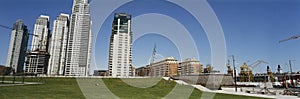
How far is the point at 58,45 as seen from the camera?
113562 millimetres

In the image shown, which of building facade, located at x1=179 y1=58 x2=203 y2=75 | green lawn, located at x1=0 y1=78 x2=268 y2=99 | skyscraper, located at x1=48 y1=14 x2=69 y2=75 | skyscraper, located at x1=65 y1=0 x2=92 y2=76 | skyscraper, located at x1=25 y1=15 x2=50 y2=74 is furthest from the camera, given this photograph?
skyscraper, located at x1=48 y1=14 x2=69 y2=75

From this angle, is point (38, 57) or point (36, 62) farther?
point (36, 62)

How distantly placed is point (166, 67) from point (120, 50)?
27.7m

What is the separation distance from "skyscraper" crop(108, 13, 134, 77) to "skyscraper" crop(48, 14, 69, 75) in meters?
26.7

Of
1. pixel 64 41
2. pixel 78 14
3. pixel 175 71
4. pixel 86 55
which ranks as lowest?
pixel 175 71

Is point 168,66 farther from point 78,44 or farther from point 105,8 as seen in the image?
point 105,8

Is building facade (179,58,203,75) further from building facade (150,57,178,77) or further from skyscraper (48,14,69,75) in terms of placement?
skyscraper (48,14,69,75)

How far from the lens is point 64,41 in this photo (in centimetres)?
11050

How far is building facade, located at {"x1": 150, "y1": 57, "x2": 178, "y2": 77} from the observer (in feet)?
286

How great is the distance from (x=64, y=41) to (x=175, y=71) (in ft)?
208

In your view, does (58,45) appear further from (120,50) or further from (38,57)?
(120,50)

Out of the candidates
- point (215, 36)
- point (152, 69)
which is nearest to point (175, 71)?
point (152, 69)

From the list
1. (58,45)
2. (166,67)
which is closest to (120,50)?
(166,67)

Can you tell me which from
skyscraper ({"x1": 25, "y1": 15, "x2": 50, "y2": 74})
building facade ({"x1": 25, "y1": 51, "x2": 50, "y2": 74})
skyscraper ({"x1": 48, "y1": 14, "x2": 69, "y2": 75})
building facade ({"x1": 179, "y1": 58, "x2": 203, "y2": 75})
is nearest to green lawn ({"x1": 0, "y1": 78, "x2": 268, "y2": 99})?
building facade ({"x1": 179, "y1": 58, "x2": 203, "y2": 75})
